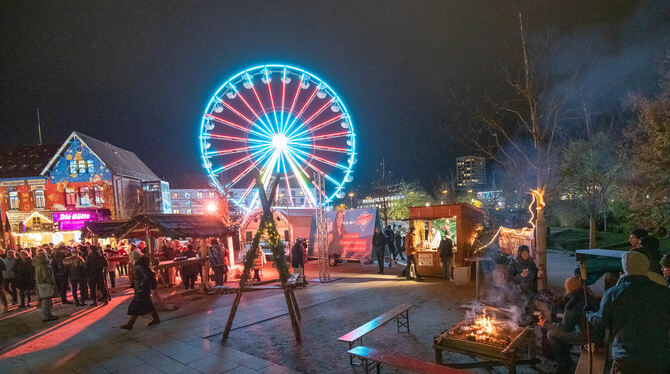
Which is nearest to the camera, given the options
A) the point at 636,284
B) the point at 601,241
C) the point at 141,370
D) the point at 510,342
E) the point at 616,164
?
the point at 636,284

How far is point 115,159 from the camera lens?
30.8 m

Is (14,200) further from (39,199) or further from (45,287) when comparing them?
(45,287)

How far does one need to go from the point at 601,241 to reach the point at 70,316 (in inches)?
1287

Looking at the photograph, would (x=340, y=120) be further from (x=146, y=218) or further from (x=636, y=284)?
(x=636, y=284)

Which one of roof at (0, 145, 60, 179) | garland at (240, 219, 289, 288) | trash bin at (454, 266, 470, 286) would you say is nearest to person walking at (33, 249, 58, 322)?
garland at (240, 219, 289, 288)

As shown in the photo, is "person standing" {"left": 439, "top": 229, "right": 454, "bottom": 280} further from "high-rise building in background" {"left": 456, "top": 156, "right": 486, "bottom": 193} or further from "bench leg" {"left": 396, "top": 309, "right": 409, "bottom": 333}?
"high-rise building in background" {"left": 456, "top": 156, "right": 486, "bottom": 193}

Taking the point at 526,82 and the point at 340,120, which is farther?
the point at 340,120

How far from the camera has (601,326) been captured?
3256 mm

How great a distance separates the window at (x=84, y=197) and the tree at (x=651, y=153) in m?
35.3

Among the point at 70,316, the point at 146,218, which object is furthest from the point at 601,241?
the point at 70,316

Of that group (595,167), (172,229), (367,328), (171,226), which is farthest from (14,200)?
(595,167)

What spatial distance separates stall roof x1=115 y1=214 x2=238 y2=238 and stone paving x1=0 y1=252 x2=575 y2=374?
2104 mm

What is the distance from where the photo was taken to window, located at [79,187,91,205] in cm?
2781

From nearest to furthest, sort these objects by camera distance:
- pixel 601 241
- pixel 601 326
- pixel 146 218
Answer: pixel 601 326, pixel 146 218, pixel 601 241
